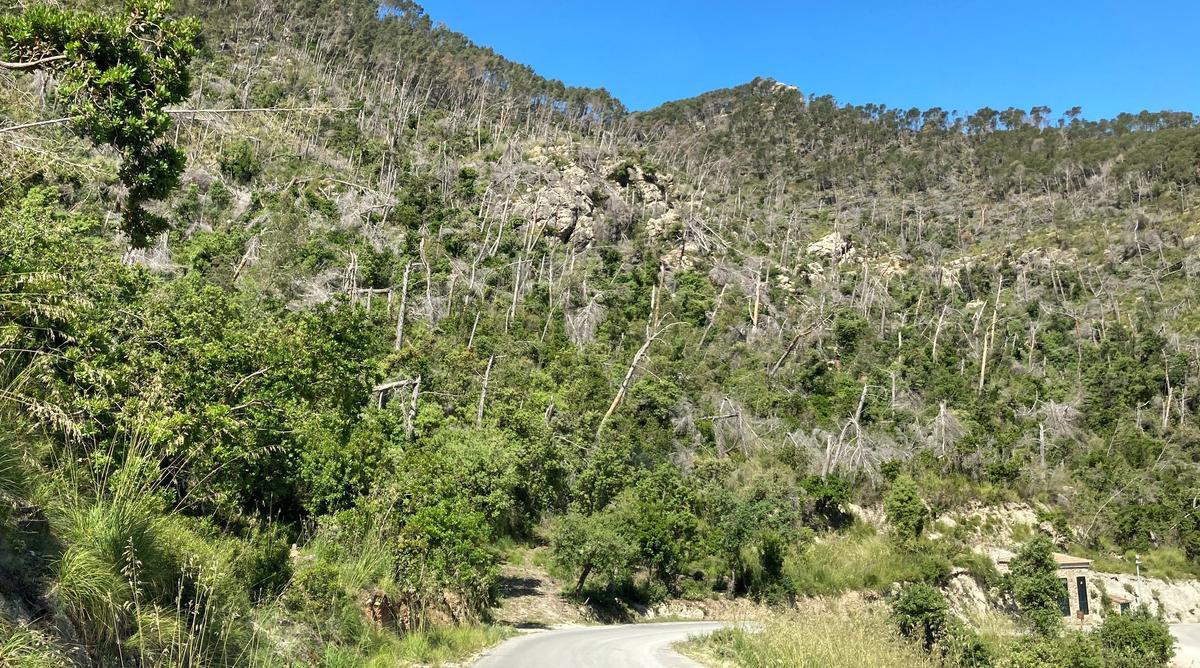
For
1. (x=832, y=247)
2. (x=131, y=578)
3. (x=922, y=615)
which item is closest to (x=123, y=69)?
(x=131, y=578)

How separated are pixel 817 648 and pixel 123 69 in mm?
11000

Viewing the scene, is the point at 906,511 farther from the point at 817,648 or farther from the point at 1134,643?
the point at 817,648

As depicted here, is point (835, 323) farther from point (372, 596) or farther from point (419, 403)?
point (372, 596)

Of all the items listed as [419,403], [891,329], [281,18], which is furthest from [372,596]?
[281,18]

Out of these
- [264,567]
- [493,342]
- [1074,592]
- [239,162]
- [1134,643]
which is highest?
[239,162]

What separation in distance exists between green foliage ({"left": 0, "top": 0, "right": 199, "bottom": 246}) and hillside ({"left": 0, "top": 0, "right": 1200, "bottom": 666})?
3cm

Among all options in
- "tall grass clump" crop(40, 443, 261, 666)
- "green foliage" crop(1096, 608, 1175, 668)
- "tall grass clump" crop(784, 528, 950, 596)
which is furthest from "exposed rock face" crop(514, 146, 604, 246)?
"tall grass clump" crop(40, 443, 261, 666)

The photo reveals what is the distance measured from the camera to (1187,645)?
109 ft

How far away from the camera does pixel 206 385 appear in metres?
10.7

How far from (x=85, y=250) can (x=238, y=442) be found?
423cm

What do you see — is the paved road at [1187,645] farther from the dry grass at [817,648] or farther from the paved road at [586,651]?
the dry grass at [817,648]

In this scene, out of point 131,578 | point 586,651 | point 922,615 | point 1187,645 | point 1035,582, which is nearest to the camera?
point 131,578

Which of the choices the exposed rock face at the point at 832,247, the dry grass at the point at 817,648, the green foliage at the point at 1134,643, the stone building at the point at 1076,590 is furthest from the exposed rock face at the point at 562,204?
the dry grass at the point at 817,648

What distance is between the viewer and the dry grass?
1030 cm
